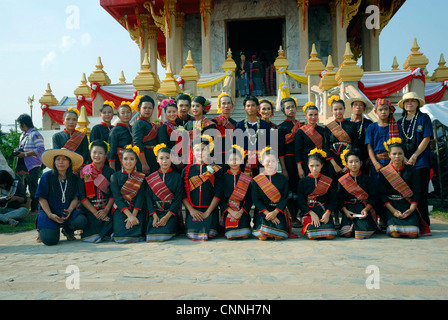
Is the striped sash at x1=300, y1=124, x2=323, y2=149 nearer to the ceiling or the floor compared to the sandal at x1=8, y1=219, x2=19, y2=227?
nearer to the ceiling

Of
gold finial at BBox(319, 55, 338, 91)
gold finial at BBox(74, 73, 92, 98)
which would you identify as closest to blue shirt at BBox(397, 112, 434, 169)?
gold finial at BBox(319, 55, 338, 91)

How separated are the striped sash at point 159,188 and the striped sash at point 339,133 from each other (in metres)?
2.71

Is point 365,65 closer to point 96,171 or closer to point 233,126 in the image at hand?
point 233,126

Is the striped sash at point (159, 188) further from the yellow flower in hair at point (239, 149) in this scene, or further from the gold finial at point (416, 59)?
the gold finial at point (416, 59)

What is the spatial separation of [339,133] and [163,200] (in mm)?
2909

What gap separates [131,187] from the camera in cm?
517

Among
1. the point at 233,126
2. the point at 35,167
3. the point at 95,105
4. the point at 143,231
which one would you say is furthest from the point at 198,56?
the point at 143,231

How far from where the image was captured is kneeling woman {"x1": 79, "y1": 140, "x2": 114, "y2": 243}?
5191 millimetres

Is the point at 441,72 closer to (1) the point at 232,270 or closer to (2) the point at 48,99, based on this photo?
(1) the point at 232,270

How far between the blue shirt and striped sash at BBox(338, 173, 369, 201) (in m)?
0.94

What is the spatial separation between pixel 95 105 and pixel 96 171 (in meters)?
5.75

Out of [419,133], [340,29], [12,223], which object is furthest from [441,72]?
[12,223]

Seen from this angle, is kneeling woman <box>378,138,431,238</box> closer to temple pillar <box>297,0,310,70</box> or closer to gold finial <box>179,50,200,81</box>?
gold finial <box>179,50,200,81</box>

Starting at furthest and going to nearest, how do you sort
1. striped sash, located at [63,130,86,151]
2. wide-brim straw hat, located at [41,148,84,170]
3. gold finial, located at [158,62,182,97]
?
gold finial, located at [158,62,182,97] < striped sash, located at [63,130,86,151] < wide-brim straw hat, located at [41,148,84,170]
